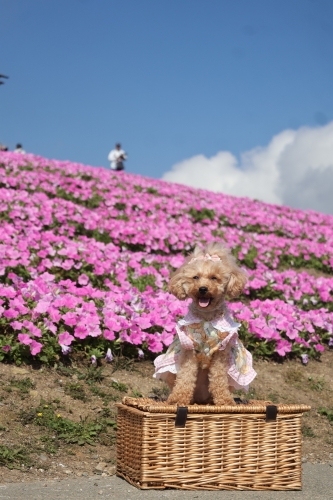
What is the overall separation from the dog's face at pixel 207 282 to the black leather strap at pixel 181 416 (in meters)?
0.76

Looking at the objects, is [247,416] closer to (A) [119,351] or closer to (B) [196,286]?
(B) [196,286]

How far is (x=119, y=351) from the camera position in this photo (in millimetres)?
7359

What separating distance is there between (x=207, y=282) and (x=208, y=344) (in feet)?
1.58

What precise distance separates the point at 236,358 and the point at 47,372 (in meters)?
2.37

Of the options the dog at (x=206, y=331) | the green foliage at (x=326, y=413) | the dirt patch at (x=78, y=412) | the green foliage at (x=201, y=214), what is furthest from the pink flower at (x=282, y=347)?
the green foliage at (x=201, y=214)

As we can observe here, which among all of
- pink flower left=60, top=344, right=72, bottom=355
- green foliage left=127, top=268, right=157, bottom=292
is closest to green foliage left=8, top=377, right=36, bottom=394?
pink flower left=60, top=344, right=72, bottom=355

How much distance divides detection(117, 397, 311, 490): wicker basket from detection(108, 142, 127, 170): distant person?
1862 centimetres

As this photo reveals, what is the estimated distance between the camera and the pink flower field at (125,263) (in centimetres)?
718

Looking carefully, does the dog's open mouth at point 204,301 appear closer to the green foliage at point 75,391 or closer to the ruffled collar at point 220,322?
the ruffled collar at point 220,322

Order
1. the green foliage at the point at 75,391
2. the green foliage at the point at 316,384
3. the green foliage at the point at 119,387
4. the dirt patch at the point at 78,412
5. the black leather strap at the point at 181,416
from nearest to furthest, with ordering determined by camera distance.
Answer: the black leather strap at the point at 181,416, the dirt patch at the point at 78,412, the green foliage at the point at 75,391, the green foliage at the point at 119,387, the green foliage at the point at 316,384

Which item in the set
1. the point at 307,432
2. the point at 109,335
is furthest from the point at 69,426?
the point at 307,432

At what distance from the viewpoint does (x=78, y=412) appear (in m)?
6.07

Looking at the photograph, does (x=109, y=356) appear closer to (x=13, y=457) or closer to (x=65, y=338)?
(x=65, y=338)

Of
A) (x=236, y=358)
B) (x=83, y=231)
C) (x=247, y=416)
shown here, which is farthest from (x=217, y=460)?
(x=83, y=231)
